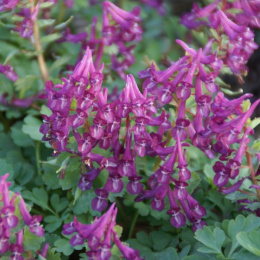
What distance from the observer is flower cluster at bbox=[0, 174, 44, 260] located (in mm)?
1815

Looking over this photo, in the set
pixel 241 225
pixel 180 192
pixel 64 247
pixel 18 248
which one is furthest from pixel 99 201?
pixel 241 225

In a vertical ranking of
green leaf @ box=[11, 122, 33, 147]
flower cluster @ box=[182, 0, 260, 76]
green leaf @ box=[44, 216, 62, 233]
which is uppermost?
flower cluster @ box=[182, 0, 260, 76]

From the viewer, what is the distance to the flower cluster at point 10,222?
1.82m

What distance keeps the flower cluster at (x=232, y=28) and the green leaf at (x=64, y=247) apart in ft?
4.10

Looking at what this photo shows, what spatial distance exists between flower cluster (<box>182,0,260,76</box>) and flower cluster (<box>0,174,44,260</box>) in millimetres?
1319

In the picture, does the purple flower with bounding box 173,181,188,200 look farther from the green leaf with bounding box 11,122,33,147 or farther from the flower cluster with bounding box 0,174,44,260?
the green leaf with bounding box 11,122,33,147

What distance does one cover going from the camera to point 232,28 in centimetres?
249

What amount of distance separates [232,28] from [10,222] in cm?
144

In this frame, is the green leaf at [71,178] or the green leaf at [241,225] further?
the green leaf at [71,178]

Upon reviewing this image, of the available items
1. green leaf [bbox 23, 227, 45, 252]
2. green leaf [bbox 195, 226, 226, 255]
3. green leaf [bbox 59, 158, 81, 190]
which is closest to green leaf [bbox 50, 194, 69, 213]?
green leaf [bbox 59, 158, 81, 190]

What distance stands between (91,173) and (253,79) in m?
2.91

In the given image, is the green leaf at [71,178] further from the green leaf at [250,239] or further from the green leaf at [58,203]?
the green leaf at [250,239]

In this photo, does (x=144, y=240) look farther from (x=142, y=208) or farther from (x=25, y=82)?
(x=25, y=82)

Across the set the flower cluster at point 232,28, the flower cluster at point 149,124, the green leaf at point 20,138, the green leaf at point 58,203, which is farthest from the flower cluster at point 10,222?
the flower cluster at point 232,28
